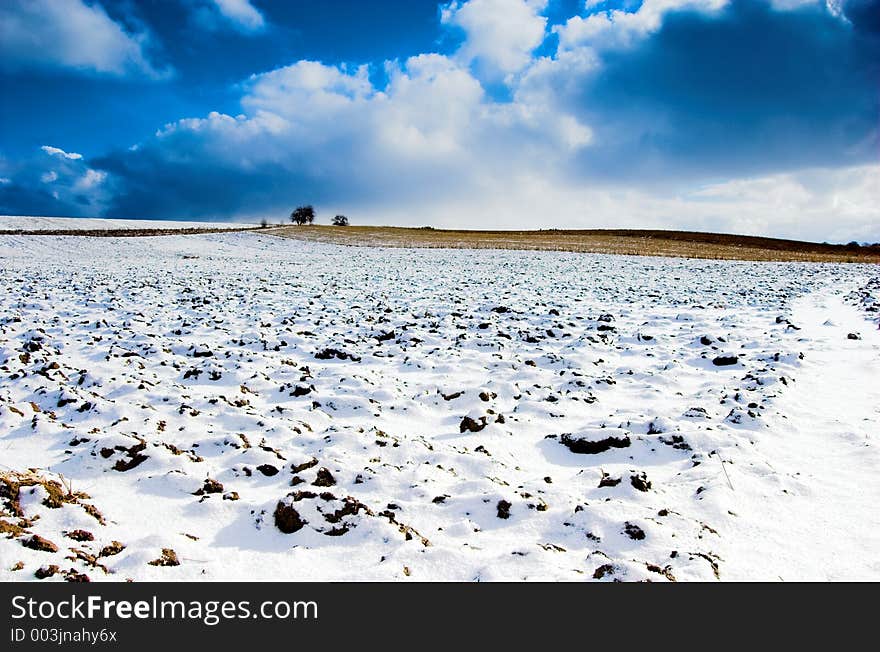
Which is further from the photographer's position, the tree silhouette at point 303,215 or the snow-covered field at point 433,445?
the tree silhouette at point 303,215

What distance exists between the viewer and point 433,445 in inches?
222

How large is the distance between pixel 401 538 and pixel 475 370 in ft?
15.1

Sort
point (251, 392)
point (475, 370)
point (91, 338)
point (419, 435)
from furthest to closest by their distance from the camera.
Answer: point (91, 338)
point (475, 370)
point (251, 392)
point (419, 435)

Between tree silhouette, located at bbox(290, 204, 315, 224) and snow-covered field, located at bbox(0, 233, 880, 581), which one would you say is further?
tree silhouette, located at bbox(290, 204, 315, 224)

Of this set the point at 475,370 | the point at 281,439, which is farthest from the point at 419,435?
the point at 475,370

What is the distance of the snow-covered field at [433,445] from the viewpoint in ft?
12.1

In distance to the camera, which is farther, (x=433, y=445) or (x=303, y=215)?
(x=303, y=215)

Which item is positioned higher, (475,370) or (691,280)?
(691,280)

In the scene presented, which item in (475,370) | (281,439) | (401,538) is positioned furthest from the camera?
(475,370)

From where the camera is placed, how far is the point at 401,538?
3.89 metres

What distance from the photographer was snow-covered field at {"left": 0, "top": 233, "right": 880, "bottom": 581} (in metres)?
3.70

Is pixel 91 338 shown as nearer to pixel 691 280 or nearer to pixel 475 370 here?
pixel 475 370

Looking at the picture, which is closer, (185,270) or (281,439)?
→ (281,439)
